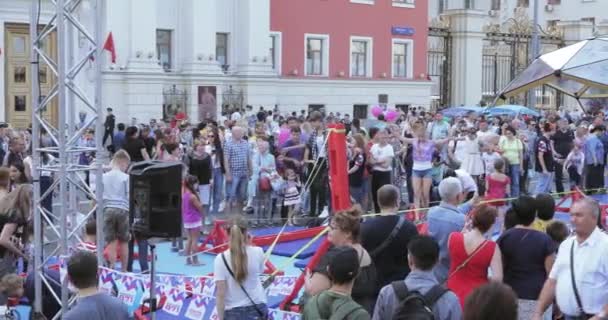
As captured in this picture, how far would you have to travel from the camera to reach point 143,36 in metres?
32.8

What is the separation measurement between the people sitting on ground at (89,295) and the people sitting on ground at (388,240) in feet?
7.64

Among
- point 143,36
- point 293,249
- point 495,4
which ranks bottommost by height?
point 293,249

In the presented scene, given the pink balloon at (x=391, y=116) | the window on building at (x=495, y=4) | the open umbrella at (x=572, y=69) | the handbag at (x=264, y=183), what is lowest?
the handbag at (x=264, y=183)

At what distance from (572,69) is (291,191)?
6873 mm

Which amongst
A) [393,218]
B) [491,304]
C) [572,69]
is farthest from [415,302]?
[572,69]

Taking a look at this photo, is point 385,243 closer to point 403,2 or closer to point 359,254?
point 359,254

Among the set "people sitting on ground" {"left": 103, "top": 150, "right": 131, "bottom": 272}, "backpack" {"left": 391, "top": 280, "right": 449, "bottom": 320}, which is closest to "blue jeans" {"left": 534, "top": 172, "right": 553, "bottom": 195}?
"people sitting on ground" {"left": 103, "top": 150, "right": 131, "bottom": 272}

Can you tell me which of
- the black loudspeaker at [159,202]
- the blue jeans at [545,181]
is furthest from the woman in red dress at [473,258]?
the blue jeans at [545,181]

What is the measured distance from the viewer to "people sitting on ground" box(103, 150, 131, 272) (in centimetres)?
1022

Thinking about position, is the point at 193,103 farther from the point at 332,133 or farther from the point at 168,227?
the point at 168,227

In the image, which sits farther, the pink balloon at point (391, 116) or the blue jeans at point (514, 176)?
the pink balloon at point (391, 116)

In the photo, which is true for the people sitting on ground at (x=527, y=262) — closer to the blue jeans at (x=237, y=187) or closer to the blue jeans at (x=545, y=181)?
the blue jeans at (x=237, y=187)

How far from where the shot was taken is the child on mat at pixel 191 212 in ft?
40.3

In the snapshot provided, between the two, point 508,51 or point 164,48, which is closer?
point 164,48
